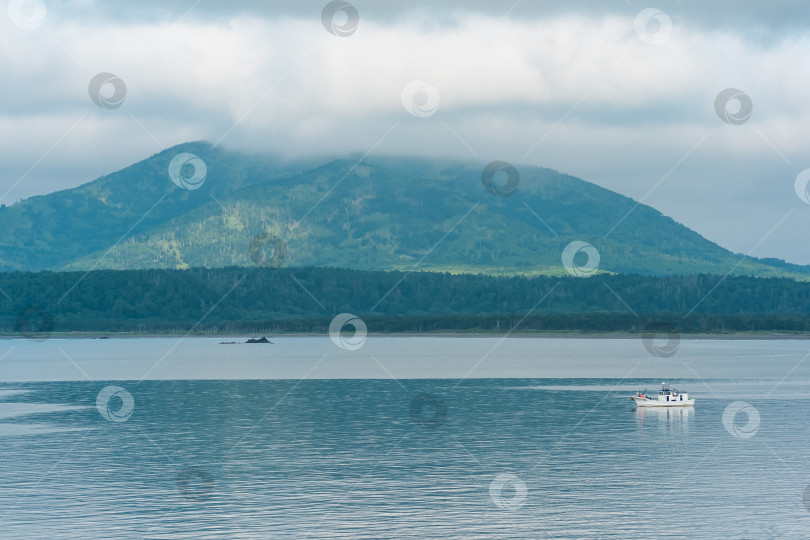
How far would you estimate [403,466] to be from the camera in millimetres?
73312

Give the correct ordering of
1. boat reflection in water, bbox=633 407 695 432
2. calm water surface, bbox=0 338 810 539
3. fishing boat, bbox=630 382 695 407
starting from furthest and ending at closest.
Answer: fishing boat, bbox=630 382 695 407
boat reflection in water, bbox=633 407 695 432
calm water surface, bbox=0 338 810 539

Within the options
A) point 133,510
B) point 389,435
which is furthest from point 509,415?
point 133,510

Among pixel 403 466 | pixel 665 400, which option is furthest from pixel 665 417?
pixel 403 466

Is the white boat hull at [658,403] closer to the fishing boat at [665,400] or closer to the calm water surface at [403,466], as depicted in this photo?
the fishing boat at [665,400]

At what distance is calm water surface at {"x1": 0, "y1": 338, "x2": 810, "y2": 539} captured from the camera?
179 ft

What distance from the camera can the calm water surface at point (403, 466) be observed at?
179 feet

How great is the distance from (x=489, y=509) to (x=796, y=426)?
1967 inches

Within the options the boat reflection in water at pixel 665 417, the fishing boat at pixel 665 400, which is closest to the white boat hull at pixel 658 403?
the fishing boat at pixel 665 400

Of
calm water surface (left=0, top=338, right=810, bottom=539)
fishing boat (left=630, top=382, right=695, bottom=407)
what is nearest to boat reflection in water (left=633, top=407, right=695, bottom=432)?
calm water surface (left=0, top=338, right=810, bottom=539)

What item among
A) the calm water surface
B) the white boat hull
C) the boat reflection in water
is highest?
the white boat hull

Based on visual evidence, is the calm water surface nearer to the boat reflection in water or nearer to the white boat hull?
the boat reflection in water

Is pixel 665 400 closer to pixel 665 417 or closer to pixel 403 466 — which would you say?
pixel 665 417

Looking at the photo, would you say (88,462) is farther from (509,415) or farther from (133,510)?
(509,415)

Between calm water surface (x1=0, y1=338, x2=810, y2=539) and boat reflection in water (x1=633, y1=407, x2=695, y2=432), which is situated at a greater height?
boat reflection in water (x1=633, y1=407, x2=695, y2=432)
